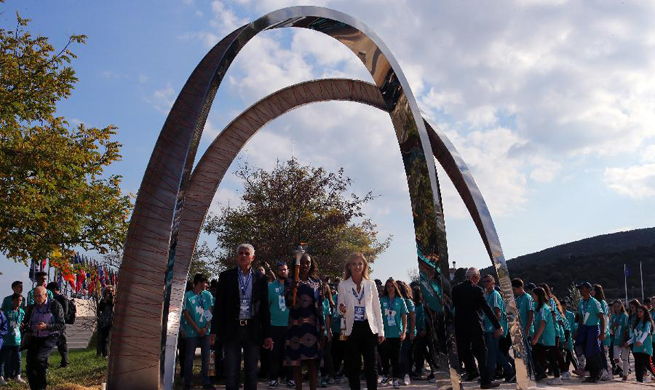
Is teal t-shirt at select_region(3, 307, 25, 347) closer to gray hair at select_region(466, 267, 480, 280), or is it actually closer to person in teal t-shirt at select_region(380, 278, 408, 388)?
person in teal t-shirt at select_region(380, 278, 408, 388)

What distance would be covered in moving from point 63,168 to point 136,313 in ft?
36.3

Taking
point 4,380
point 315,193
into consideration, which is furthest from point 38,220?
point 315,193

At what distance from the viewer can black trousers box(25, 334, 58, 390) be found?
9391 mm

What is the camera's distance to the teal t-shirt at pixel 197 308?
34.2 feet

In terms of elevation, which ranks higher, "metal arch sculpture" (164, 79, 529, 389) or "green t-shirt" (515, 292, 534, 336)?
"metal arch sculpture" (164, 79, 529, 389)

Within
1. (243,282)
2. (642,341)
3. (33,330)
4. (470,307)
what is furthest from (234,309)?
(642,341)

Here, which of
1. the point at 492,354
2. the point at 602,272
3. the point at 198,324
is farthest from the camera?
the point at 602,272

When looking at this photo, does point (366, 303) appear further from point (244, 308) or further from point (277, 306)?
point (277, 306)

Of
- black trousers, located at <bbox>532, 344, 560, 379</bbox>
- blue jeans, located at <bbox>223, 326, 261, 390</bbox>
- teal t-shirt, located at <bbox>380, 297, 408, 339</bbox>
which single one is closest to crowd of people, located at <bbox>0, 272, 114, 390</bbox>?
blue jeans, located at <bbox>223, 326, 261, 390</bbox>

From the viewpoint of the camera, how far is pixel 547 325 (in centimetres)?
1189

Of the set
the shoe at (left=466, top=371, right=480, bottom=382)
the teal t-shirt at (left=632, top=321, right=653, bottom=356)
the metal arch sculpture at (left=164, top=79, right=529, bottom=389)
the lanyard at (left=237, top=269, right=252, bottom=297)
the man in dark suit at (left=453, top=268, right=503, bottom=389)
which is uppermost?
the metal arch sculpture at (left=164, top=79, right=529, bottom=389)

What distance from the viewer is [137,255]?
284 inches

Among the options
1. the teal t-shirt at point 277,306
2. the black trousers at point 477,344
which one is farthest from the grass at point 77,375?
the black trousers at point 477,344

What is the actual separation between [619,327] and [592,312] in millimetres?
2298
